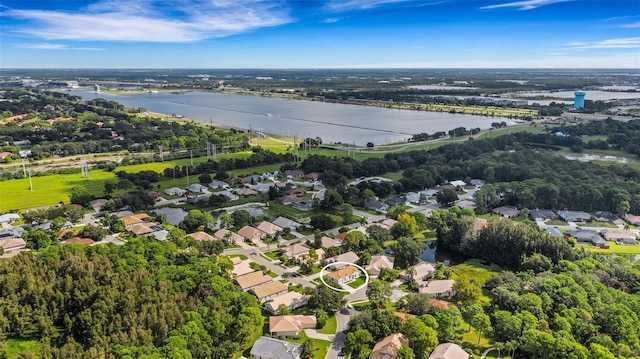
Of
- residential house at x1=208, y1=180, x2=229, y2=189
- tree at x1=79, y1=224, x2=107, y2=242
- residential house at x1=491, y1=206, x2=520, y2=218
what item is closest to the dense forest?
tree at x1=79, y1=224, x2=107, y2=242

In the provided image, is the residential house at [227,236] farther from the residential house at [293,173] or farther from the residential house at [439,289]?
the residential house at [293,173]

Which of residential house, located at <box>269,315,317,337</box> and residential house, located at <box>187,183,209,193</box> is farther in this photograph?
residential house, located at <box>187,183,209,193</box>

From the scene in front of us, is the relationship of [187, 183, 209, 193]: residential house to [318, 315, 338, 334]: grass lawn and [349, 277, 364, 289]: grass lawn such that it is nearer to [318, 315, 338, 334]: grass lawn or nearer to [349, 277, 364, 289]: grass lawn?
[349, 277, 364, 289]: grass lawn

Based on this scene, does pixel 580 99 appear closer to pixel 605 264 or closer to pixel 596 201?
pixel 596 201

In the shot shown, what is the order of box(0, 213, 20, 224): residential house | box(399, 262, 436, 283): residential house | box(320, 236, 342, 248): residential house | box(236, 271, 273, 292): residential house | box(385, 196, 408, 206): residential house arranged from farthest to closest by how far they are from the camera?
box(385, 196, 408, 206): residential house
box(0, 213, 20, 224): residential house
box(320, 236, 342, 248): residential house
box(399, 262, 436, 283): residential house
box(236, 271, 273, 292): residential house

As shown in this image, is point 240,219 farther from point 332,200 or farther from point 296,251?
point 332,200

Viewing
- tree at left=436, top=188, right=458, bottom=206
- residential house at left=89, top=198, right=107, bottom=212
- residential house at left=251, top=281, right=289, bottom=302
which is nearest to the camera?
residential house at left=251, top=281, right=289, bottom=302
